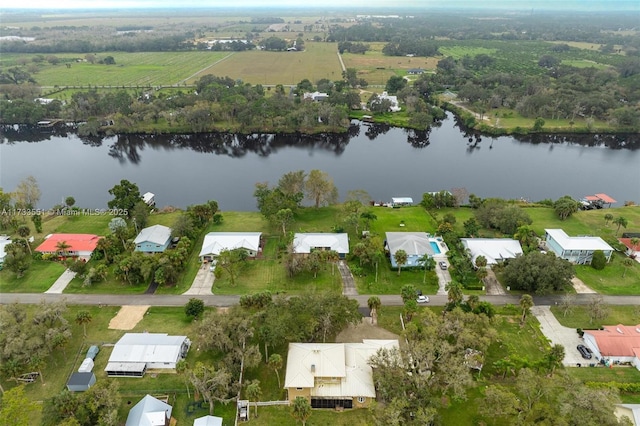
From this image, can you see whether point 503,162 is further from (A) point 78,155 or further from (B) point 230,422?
(A) point 78,155

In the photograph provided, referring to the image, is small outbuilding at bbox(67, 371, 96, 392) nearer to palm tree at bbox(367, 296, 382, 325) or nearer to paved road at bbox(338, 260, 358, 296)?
paved road at bbox(338, 260, 358, 296)

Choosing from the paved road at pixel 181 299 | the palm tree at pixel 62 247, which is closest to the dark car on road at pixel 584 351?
the paved road at pixel 181 299

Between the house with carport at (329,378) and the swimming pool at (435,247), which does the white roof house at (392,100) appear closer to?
the swimming pool at (435,247)

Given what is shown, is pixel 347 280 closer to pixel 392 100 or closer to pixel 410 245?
pixel 410 245

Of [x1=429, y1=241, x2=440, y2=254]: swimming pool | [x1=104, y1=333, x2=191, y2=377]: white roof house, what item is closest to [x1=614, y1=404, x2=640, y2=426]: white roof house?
[x1=429, y1=241, x2=440, y2=254]: swimming pool

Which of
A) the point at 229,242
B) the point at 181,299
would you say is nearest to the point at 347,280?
the point at 229,242

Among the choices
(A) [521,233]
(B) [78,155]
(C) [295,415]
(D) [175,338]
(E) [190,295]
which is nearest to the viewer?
(C) [295,415]

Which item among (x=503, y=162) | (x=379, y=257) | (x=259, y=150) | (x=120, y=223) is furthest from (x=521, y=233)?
(x=259, y=150)
